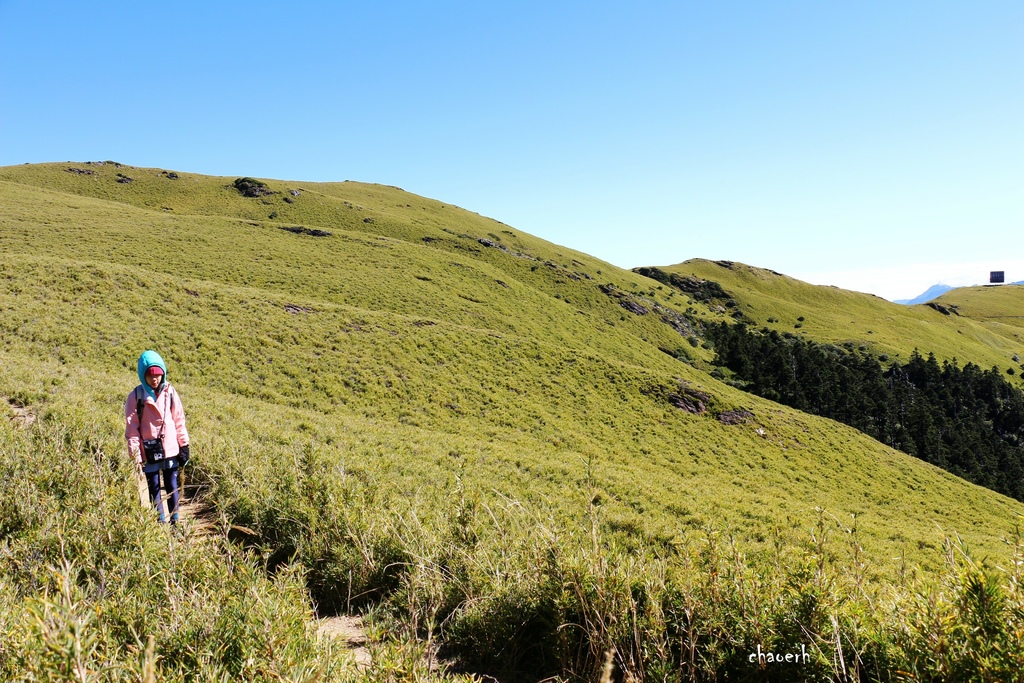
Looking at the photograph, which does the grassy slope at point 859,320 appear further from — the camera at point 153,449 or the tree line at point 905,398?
the camera at point 153,449

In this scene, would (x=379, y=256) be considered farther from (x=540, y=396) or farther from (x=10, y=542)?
(x=10, y=542)

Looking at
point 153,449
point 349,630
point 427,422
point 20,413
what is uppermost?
point 153,449

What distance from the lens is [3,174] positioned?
290ft

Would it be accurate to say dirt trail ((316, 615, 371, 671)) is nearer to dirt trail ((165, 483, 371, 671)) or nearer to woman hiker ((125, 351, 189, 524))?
dirt trail ((165, 483, 371, 671))

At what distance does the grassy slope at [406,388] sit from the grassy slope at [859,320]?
219 ft

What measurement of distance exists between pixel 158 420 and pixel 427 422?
62.3 feet

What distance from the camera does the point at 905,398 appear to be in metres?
73.8

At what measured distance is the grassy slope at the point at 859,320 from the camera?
105m

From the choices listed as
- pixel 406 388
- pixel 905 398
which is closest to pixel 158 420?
pixel 406 388

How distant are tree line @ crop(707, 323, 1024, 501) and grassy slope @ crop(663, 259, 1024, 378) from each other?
988cm

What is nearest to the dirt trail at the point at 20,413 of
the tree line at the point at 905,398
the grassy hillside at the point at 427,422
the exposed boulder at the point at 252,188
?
the grassy hillside at the point at 427,422

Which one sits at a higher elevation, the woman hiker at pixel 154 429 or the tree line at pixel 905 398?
the woman hiker at pixel 154 429

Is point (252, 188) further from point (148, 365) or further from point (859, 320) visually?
point (859, 320)

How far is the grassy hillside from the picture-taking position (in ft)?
18.2
